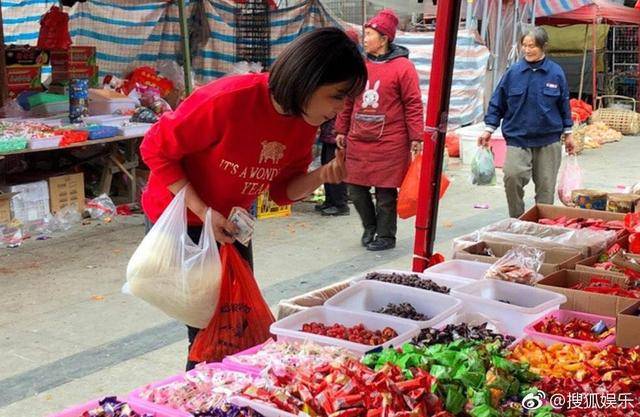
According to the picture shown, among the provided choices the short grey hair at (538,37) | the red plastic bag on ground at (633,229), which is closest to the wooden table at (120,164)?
the short grey hair at (538,37)

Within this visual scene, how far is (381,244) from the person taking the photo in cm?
778

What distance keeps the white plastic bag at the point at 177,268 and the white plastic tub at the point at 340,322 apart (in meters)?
0.29

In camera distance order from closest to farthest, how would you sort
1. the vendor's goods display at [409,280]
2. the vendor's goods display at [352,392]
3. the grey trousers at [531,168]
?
the vendor's goods display at [352,392]
the vendor's goods display at [409,280]
the grey trousers at [531,168]

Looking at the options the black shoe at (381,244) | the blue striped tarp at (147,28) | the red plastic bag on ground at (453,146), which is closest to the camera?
the black shoe at (381,244)

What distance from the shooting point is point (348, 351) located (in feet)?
9.34

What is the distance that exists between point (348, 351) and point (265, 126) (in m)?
0.85

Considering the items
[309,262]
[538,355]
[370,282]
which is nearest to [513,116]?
[309,262]

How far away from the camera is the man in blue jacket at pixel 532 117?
7.08m

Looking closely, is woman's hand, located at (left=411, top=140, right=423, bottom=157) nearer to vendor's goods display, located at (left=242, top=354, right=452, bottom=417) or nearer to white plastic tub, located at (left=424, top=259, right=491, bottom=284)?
white plastic tub, located at (left=424, top=259, right=491, bottom=284)

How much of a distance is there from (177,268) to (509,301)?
1.49 metres

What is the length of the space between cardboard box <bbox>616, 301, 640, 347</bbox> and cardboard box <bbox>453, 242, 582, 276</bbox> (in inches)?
41.0

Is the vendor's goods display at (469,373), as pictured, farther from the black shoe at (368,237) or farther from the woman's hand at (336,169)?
the black shoe at (368,237)

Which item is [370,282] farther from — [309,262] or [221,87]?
[309,262]

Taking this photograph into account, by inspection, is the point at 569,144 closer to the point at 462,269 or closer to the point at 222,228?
the point at 462,269
